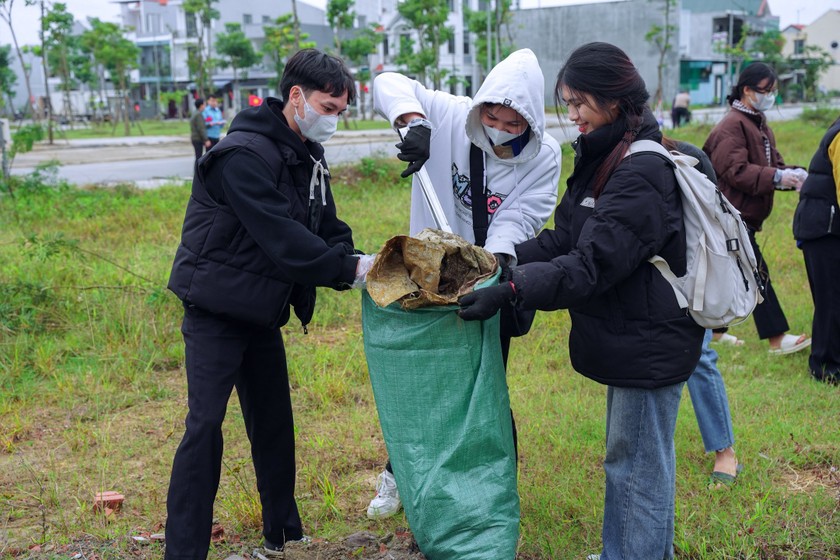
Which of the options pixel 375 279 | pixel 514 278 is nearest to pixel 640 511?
pixel 514 278

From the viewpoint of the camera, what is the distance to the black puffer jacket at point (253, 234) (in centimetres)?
250

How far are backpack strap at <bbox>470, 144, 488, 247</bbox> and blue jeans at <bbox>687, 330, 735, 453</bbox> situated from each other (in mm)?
1129

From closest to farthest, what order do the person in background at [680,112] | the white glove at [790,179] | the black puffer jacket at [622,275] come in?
1. the black puffer jacket at [622,275]
2. the white glove at [790,179]
3. the person in background at [680,112]

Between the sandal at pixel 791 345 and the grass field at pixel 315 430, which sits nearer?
the grass field at pixel 315 430

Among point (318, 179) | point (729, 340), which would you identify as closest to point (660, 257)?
point (318, 179)

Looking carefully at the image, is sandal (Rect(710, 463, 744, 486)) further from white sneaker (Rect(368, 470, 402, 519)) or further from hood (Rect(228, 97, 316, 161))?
hood (Rect(228, 97, 316, 161))

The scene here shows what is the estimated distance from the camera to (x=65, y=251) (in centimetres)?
639

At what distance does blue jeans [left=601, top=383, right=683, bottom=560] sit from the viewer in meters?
2.45

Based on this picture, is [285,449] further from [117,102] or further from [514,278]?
[117,102]

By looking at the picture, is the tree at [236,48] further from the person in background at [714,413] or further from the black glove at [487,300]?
the black glove at [487,300]

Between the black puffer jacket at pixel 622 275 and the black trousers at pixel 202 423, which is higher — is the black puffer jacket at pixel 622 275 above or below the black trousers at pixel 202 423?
above

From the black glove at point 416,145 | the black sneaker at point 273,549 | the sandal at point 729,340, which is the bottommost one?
the sandal at point 729,340

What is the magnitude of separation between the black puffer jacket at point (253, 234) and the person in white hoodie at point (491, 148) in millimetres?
401

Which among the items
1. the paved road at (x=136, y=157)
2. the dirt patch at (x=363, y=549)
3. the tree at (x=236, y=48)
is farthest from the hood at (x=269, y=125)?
the tree at (x=236, y=48)
